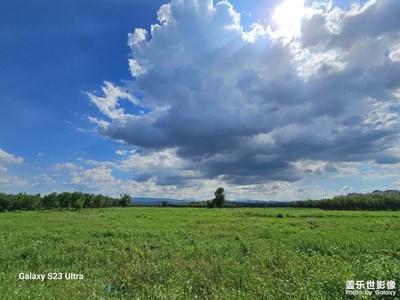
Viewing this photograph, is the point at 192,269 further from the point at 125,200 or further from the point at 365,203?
the point at 125,200

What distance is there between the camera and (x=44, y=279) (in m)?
11.1

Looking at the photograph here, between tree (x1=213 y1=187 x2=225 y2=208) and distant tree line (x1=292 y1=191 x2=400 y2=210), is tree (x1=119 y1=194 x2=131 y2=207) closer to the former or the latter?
tree (x1=213 y1=187 x2=225 y2=208)

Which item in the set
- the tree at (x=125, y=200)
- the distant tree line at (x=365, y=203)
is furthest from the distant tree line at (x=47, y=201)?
the distant tree line at (x=365, y=203)

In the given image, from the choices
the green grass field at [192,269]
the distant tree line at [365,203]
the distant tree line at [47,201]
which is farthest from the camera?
the distant tree line at [47,201]

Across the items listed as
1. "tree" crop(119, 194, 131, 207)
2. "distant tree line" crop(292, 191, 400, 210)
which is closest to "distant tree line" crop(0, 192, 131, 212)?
"tree" crop(119, 194, 131, 207)

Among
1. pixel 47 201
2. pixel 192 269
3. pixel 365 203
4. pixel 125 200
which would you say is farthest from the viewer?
pixel 125 200

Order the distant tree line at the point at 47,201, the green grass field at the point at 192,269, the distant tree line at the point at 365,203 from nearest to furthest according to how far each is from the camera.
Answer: the green grass field at the point at 192,269
the distant tree line at the point at 365,203
the distant tree line at the point at 47,201

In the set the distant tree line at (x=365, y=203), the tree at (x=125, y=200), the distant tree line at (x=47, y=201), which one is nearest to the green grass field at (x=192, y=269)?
the distant tree line at (x=365, y=203)

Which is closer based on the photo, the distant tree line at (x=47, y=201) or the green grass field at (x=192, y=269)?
the green grass field at (x=192, y=269)

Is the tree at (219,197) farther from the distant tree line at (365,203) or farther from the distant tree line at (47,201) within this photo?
the distant tree line at (47,201)

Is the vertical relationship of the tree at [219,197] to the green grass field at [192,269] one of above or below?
above

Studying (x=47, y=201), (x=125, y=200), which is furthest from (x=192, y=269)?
(x=125, y=200)

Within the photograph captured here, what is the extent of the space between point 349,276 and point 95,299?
8.18m

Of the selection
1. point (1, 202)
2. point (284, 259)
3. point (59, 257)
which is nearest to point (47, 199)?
point (1, 202)
